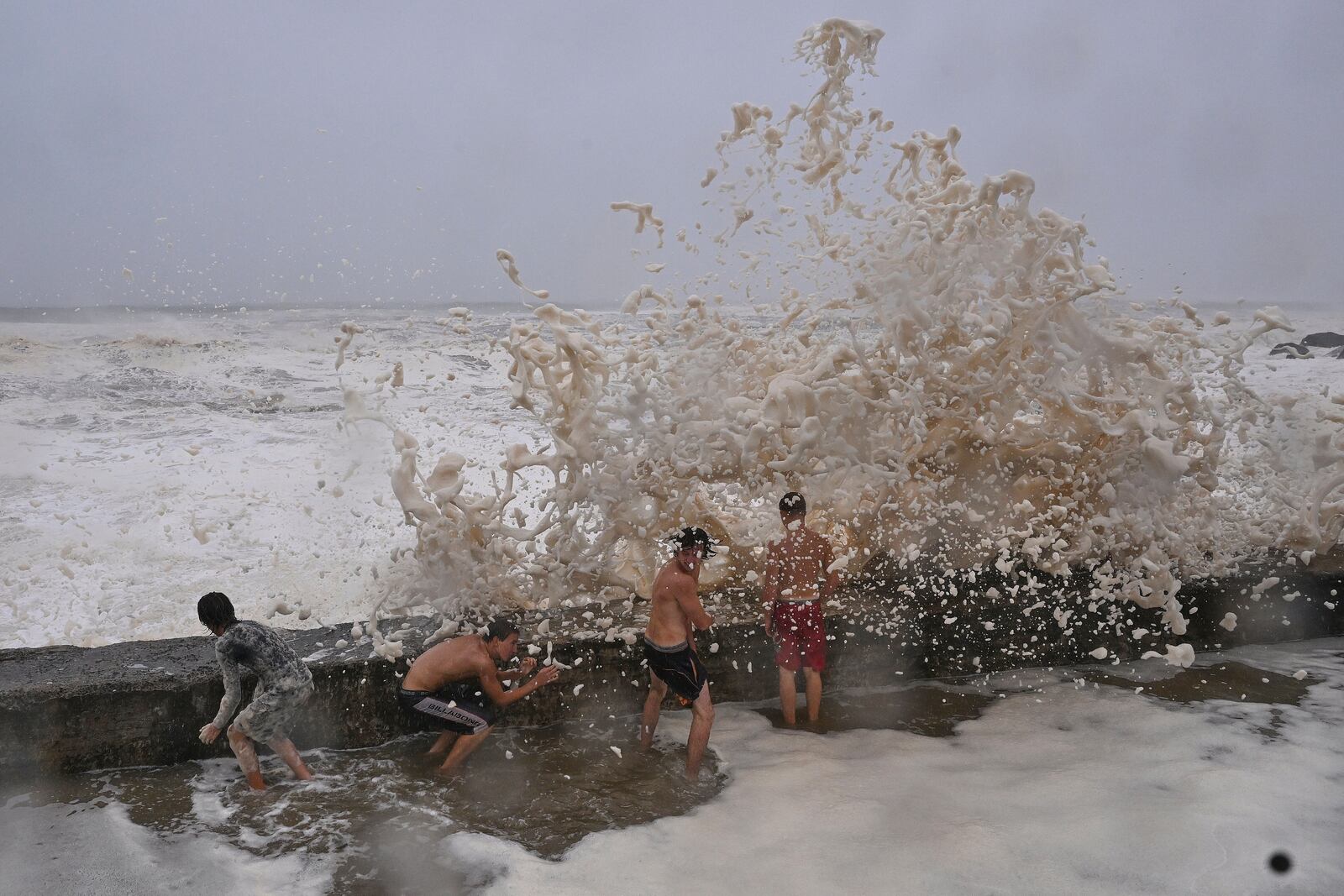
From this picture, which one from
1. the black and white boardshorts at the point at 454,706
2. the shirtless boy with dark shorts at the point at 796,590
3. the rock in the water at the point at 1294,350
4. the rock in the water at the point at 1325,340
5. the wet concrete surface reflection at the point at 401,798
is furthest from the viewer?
the rock in the water at the point at 1325,340

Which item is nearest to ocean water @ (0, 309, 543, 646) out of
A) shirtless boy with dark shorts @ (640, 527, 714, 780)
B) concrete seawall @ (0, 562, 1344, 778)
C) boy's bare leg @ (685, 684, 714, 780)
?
concrete seawall @ (0, 562, 1344, 778)

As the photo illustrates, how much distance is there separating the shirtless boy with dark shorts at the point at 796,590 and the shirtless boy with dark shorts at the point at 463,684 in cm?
128

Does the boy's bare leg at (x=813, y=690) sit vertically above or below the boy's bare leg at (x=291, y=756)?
above

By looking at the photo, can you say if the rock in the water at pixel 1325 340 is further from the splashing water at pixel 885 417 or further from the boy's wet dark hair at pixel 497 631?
the boy's wet dark hair at pixel 497 631

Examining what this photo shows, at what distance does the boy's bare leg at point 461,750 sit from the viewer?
4.41 m

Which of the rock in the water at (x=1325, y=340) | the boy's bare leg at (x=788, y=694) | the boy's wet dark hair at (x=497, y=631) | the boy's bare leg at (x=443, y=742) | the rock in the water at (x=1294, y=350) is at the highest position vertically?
the rock in the water at (x=1325, y=340)

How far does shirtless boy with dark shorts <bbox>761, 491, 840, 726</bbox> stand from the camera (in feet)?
15.7

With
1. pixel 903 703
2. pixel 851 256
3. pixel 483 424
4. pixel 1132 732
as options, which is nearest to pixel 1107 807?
pixel 1132 732

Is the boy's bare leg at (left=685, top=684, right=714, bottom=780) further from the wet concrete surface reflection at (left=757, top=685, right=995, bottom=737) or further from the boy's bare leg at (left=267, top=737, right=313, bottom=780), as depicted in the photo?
the boy's bare leg at (left=267, top=737, right=313, bottom=780)

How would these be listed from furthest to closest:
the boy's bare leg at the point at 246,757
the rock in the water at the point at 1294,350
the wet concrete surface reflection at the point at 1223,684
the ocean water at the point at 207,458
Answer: the ocean water at the point at 207,458 → the rock in the water at the point at 1294,350 → the wet concrete surface reflection at the point at 1223,684 → the boy's bare leg at the point at 246,757

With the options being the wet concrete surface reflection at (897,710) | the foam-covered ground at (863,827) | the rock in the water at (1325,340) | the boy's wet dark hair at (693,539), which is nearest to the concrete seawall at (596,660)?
the wet concrete surface reflection at (897,710)

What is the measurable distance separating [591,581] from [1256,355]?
2352 cm

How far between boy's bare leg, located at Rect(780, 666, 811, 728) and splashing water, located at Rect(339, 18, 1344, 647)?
3.45ft

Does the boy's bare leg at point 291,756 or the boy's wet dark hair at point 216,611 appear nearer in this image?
the boy's wet dark hair at point 216,611
